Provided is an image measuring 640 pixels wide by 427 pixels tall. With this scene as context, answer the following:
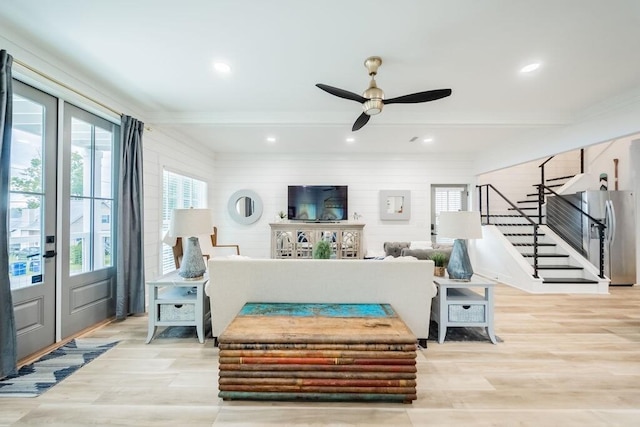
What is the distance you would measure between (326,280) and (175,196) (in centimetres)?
354

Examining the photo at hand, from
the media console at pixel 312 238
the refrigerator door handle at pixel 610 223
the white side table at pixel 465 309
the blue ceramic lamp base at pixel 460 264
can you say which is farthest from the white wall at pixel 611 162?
the media console at pixel 312 238

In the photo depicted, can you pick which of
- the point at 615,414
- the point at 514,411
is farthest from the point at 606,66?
the point at 514,411

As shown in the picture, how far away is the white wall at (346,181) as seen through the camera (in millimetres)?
6262

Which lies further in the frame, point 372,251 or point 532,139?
point 372,251

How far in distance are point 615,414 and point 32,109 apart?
16.7 feet

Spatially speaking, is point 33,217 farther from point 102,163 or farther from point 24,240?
point 102,163

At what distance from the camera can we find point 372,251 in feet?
19.8

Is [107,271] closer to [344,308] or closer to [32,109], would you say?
[32,109]

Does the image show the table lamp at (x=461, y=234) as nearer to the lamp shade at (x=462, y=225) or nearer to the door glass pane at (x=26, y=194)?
the lamp shade at (x=462, y=225)

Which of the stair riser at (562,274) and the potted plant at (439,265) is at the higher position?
the potted plant at (439,265)

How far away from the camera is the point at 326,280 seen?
2.49 m

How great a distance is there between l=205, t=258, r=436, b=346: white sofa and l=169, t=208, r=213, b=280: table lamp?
0.51 m

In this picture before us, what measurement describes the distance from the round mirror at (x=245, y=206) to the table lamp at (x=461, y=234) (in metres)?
4.31

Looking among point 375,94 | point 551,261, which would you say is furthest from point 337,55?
point 551,261
